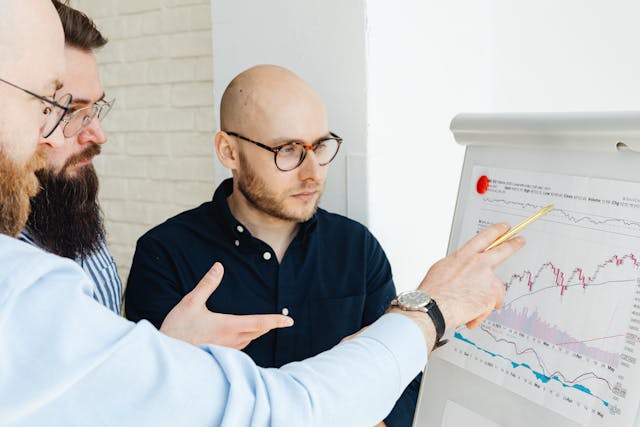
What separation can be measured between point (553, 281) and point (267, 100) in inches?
33.4

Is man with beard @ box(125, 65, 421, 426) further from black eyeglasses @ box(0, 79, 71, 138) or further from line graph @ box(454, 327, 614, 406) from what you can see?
black eyeglasses @ box(0, 79, 71, 138)

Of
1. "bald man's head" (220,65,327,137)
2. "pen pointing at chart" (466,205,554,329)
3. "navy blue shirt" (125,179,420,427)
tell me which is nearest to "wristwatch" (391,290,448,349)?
"pen pointing at chart" (466,205,554,329)

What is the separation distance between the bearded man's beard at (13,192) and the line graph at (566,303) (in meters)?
0.82

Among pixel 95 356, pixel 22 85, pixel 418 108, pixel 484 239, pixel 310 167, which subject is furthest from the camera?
pixel 418 108

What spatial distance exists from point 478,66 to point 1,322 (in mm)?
1764

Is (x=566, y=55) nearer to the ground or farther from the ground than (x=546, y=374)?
farther from the ground

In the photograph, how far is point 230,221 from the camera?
162 centimetres

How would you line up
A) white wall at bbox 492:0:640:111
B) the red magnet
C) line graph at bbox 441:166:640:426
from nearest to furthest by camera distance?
line graph at bbox 441:166:640:426
the red magnet
white wall at bbox 492:0:640:111

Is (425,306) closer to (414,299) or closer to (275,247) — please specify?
(414,299)

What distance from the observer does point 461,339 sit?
48.8 inches

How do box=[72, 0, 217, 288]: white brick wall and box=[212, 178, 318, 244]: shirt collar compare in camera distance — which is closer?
box=[212, 178, 318, 244]: shirt collar

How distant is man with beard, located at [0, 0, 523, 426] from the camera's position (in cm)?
69

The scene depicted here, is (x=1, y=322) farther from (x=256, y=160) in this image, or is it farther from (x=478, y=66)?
(x=478, y=66)

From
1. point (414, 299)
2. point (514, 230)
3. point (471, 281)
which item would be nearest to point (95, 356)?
point (414, 299)
